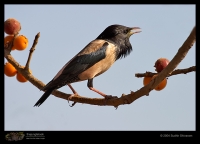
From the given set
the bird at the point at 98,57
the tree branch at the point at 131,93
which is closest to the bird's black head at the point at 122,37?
the bird at the point at 98,57

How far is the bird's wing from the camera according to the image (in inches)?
179

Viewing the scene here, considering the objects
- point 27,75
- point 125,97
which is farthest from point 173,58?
point 27,75

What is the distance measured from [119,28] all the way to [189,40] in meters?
2.75

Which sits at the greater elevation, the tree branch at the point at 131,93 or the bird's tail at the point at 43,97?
the tree branch at the point at 131,93

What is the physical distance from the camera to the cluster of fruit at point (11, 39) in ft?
12.5

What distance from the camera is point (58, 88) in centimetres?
426

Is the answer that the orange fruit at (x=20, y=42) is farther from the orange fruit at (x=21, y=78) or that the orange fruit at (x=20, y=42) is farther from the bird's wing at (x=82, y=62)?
the bird's wing at (x=82, y=62)

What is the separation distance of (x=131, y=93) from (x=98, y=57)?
204 cm

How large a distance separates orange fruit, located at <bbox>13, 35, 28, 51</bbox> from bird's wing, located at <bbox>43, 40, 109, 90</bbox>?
734 millimetres

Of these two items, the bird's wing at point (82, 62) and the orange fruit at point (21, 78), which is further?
the bird's wing at point (82, 62)

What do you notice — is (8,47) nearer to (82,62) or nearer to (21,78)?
(21,78)

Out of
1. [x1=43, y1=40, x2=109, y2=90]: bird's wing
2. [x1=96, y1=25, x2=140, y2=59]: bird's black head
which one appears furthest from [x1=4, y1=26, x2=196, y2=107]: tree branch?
[x1=96, y1=25, x2=140, y2=59]: bird's black head

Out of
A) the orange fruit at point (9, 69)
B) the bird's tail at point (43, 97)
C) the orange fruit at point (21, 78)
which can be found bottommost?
the bird's tail at point (43, 97)
